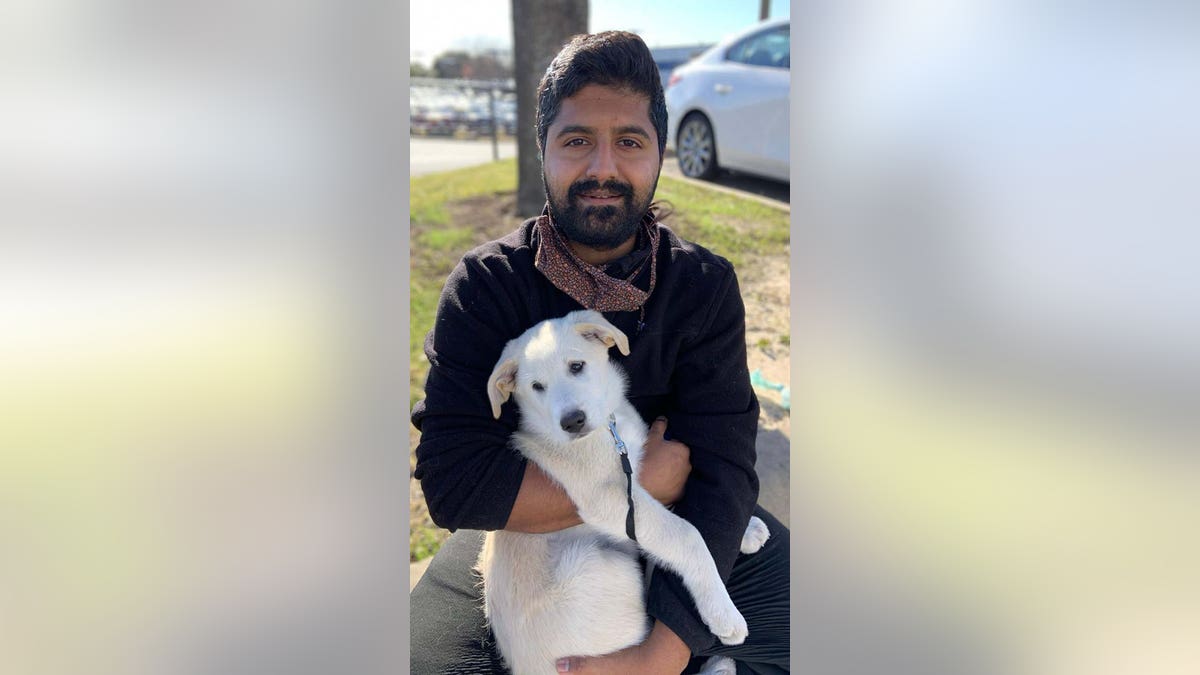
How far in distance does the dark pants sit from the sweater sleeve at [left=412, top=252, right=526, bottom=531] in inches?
16.5

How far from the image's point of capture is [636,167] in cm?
262

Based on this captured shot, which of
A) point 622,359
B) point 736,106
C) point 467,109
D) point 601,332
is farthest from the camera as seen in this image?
point 467,109

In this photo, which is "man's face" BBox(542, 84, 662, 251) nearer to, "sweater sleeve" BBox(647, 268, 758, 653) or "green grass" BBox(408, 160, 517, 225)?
"sweater sleeve" BBox(647, 268, 758, 653)

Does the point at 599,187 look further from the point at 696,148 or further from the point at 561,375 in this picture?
the point at 696,148

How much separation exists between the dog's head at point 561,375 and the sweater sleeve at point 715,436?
0.27 metres

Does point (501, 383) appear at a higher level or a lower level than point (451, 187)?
lower

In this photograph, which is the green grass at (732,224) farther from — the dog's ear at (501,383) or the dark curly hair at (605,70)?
the dog's ear at (501,383)

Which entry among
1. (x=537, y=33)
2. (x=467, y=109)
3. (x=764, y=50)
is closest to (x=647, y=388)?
(x=537, y=33)

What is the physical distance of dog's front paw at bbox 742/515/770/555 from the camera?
2.97 meters

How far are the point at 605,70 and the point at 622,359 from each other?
2.72ft
